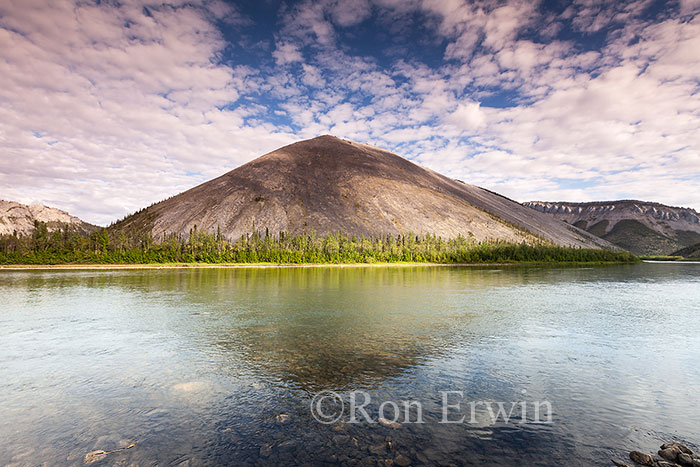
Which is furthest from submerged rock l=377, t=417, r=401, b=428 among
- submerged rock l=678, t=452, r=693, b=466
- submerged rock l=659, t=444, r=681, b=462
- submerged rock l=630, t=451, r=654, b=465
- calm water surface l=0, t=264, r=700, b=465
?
submerged rock l=678, t=452, r=693, b=466

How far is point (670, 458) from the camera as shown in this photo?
12930 mm

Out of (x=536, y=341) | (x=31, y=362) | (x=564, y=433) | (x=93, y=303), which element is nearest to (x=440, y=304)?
(x=536, y=341)

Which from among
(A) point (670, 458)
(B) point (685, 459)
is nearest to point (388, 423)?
(A) point (670, 458)

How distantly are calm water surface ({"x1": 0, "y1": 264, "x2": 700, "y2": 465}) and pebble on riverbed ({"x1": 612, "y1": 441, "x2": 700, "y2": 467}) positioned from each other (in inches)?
22.3

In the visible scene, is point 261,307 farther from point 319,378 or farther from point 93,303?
point 319,378

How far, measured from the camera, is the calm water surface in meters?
13.8

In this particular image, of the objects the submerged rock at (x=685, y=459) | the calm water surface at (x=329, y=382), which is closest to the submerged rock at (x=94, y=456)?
the calm water surface at (x=329, y=382)

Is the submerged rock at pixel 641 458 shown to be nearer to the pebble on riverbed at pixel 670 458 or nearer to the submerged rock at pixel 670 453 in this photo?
the pebble on riverbed at pixel 670 458

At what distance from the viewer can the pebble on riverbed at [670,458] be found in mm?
12484

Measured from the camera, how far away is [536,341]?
98.7 feet

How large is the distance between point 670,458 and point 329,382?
1413cm

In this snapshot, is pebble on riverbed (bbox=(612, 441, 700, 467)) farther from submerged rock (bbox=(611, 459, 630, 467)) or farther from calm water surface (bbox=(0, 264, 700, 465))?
calm water surface (bbox=(0, 264, 700, 465))

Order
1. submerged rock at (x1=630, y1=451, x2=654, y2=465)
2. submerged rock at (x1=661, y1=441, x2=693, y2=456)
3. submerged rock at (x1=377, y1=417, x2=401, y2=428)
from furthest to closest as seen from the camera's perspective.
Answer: submerged rock at (x1=377, y1=417, x2=401, y2=428) < submerged rock at (x1=661, y1=441, x2=693, y2=456) < submerged rock at (x1=630, y1=451, x2=654, y2=465)

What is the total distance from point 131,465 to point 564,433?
1587 cm
